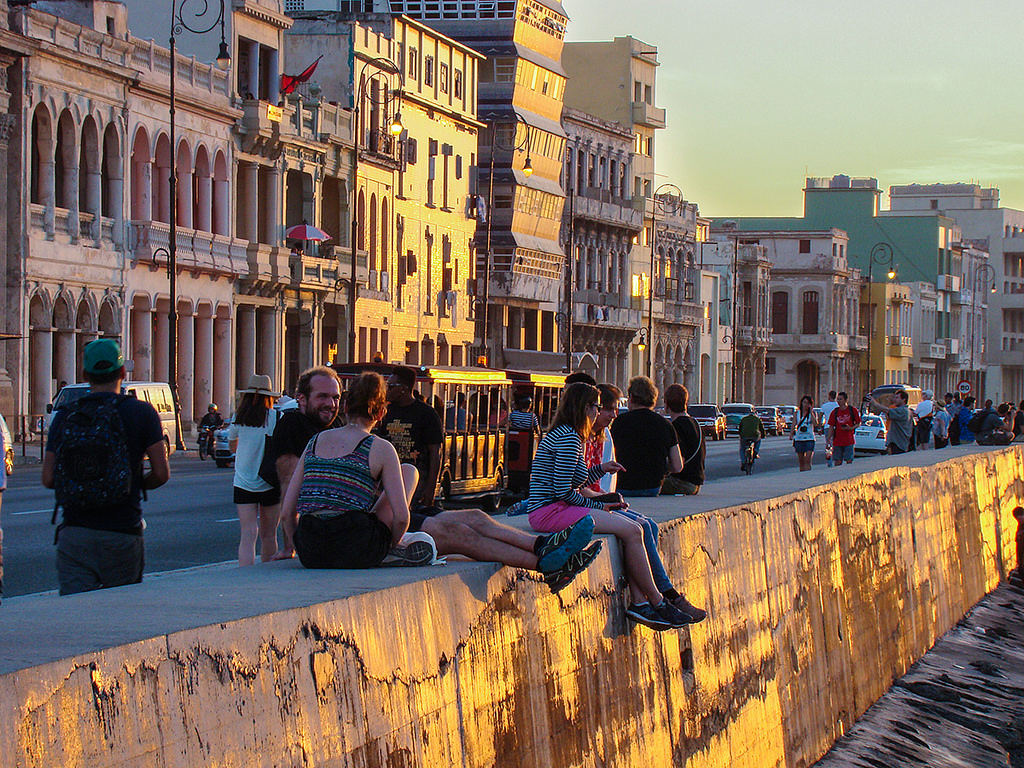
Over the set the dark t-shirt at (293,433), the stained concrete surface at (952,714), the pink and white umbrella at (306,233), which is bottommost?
the stained concrete surface at (952,714)

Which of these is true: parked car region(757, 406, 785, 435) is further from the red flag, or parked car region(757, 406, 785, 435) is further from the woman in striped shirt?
the woman in striped shirt

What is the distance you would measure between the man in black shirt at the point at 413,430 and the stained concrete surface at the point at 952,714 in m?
3.80

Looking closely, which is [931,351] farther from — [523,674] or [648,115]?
[523,674]

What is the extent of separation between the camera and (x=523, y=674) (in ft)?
24.5

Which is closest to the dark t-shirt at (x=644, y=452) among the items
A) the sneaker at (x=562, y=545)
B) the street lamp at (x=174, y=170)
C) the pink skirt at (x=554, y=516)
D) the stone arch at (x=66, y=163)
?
the pink skirt at (x=554, y=516)

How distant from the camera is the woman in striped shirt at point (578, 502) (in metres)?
8.84

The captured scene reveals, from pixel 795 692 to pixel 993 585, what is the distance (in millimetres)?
12999

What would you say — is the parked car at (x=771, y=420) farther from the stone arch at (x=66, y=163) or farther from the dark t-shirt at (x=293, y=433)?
the dark t-shirt at (x=293, y=433)

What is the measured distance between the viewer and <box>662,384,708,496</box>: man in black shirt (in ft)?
47.5

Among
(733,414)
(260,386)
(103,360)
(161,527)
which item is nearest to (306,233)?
(161,527)

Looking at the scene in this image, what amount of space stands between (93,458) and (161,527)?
13.9 metres

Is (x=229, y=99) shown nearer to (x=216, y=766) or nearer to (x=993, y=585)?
(x=993, y=585)

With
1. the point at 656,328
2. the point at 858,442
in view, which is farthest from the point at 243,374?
the point at 656,328

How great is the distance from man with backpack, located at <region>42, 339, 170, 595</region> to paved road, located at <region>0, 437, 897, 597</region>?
6.43 metres
